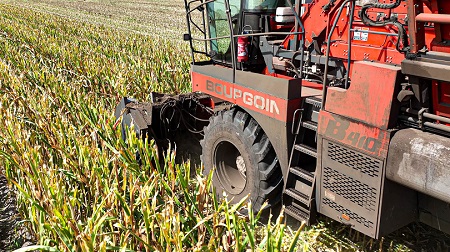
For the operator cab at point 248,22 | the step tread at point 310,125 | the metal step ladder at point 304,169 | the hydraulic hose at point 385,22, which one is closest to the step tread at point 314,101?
the metal step ladder at point 304,169

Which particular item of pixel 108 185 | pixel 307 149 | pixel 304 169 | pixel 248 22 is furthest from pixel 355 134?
pixel 248 22

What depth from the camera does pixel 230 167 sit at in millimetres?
3895

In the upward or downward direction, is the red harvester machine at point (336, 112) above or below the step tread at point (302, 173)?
above

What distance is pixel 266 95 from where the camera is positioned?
3.13 m

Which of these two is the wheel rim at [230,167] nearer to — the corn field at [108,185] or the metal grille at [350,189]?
the corn field at [108,185]

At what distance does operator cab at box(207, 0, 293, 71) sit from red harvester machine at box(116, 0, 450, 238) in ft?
0.03

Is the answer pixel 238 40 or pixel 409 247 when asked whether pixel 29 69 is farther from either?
pixel 409 247

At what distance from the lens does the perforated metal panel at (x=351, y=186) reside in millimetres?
2494

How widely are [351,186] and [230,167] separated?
1.47 m

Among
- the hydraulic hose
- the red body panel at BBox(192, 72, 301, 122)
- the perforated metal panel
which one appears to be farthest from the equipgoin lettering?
the hydraulic hose

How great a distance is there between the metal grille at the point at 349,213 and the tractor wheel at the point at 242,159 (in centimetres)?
53

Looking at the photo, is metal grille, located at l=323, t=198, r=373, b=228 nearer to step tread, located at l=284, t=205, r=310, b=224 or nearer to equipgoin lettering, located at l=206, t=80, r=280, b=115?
step tread, located at l=284, t=205, r=310, b=224

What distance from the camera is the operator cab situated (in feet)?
12.9

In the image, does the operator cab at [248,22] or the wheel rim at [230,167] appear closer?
the wheel rim at [230,167]
